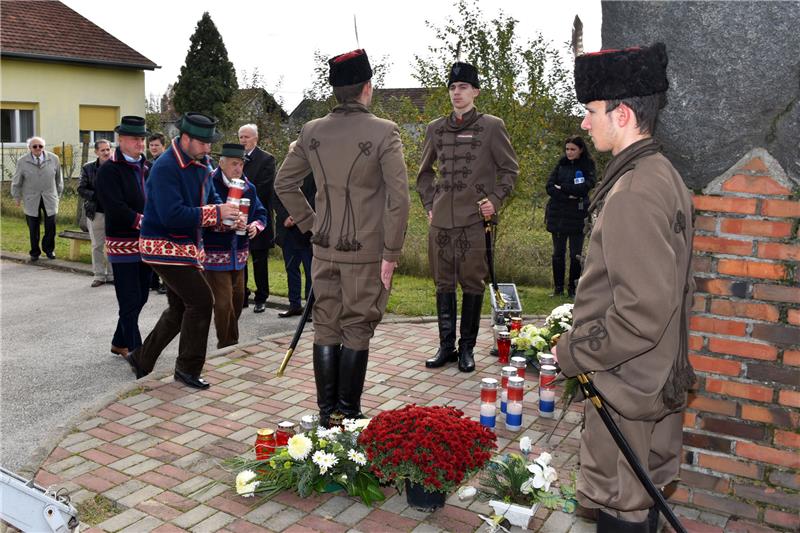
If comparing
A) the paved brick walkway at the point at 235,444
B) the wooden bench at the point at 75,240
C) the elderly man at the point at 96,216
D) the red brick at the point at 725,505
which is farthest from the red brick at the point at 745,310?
the wooden bench at the point at 75,240

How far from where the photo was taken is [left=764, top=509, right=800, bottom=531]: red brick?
141 inches

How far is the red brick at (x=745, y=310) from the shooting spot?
3570 mm

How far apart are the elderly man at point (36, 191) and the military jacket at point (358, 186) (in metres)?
9.40

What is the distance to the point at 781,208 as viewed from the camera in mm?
3543

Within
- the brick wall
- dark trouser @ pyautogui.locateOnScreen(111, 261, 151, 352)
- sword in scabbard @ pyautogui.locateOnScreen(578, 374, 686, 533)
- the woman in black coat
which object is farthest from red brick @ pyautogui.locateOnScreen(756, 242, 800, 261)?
the woman in black coat

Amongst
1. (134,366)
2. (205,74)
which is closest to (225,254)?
(134,366)

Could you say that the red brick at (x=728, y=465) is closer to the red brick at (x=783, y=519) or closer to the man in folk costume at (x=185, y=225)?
the red brick at (x=783, y=519)

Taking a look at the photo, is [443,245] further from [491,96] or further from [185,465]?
[491,96]

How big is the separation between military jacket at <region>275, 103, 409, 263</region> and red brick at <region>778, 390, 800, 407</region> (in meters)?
2.29

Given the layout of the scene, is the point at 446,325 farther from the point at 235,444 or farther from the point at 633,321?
the point at 633,321

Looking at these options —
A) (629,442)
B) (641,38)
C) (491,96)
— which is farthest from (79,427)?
(491,96)

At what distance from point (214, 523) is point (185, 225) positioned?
8.61 feet

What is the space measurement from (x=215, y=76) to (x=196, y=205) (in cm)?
A: 3369

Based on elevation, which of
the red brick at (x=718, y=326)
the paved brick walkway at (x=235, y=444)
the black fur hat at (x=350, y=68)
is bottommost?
the paved brick walkway at (x=235, y=444)
